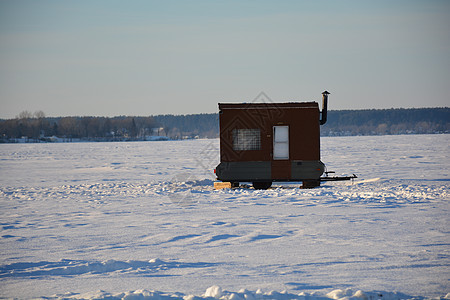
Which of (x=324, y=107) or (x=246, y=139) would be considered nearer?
(x=246, y=139)

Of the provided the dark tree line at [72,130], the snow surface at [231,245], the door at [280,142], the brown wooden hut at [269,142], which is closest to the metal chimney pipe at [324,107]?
the brown wooden hut at [269,142]

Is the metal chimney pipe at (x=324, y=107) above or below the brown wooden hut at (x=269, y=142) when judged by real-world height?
above

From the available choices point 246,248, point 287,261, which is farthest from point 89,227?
point 287,261

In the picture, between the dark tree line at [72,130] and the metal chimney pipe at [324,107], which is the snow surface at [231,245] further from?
the dark tree line at [72,130]

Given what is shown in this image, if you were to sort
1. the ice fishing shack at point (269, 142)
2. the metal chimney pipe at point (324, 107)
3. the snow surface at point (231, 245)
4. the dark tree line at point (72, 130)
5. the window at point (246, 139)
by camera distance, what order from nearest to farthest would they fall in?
the snow surface at point (231, 245)
the ice fishing shack at point (269, 142)
the window at point (246, 139)
the metal chimney pipe at point (324, 107)
the dark tree line at point (72, 130)

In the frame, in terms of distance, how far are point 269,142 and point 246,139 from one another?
2.52ft

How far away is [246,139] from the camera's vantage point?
1499cm

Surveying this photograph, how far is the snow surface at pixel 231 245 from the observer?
550 centimetres

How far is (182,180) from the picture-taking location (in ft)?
61.8

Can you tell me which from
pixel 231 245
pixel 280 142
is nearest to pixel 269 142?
pixel 280 142

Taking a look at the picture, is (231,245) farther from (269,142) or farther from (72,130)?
(72,130)

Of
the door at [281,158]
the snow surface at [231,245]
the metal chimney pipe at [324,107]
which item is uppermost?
the metal chimney pipe at [324,107]

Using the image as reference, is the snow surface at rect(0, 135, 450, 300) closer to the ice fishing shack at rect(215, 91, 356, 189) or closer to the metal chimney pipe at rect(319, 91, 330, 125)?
the ice fishing shack at rect(215, 91, 356, 189)

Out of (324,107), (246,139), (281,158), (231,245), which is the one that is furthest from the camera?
(324,107)
